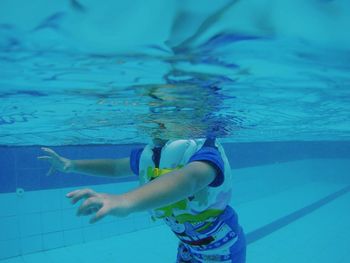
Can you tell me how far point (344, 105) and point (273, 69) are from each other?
2.17 m

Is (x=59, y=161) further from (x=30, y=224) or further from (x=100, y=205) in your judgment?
(x=30, y=224)

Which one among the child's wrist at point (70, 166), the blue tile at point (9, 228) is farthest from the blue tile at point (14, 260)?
the child's wrist at point (70, 166)

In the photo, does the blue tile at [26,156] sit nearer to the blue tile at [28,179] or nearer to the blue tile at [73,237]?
the blue tile at [28,179]

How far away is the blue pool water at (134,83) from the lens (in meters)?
1.95

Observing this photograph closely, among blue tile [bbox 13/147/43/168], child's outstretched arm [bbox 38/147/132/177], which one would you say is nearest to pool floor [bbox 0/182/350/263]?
blue tile [bbox 13/147/43/168]

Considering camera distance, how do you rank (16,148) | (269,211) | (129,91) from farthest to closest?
(269,211) < (16,148) < (129,91)

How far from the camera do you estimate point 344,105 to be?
15.0 feet

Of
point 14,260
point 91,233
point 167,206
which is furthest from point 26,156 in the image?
point 167,206

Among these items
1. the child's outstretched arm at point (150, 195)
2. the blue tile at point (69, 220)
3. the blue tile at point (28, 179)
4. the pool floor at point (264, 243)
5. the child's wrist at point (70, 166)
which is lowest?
the pool floor at point (264, 243)

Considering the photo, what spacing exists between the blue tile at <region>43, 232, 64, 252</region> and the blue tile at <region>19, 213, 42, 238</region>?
0.78ft

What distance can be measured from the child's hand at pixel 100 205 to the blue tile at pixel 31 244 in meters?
6.51

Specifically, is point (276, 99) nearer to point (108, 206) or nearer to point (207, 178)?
point (207, 178)

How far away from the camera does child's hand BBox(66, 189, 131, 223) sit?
6.71 feet

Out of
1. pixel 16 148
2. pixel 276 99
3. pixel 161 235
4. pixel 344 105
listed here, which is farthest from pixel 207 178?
pixel 161 235
